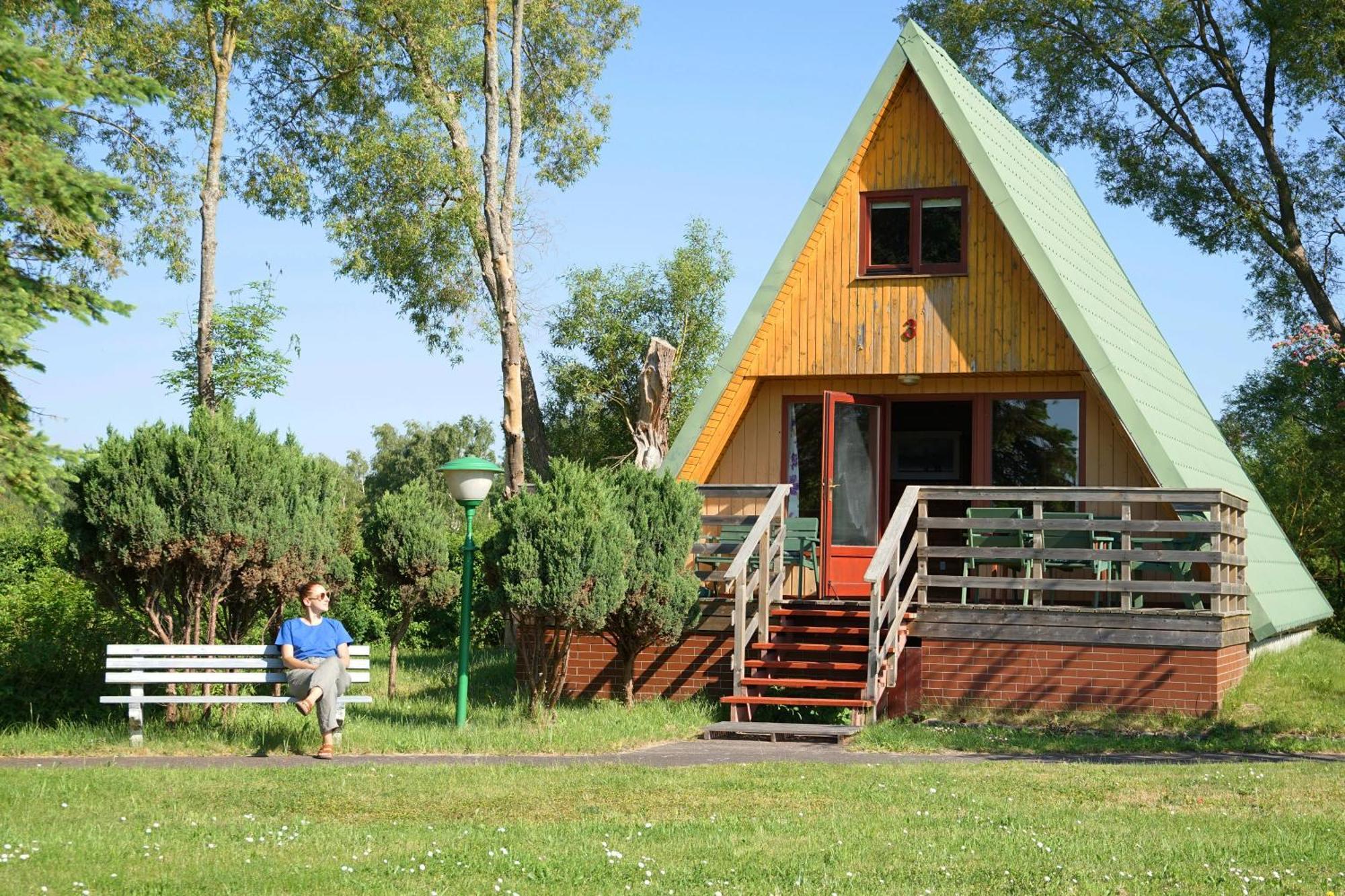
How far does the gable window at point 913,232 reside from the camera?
57.6 feet

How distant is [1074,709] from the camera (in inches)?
567

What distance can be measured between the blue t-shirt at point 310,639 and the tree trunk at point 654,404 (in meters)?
6.86

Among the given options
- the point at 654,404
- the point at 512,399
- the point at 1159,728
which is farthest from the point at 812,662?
the point at 512,399

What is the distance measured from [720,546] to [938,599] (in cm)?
319

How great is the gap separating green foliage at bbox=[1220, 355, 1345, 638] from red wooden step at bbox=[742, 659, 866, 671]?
16.9 m

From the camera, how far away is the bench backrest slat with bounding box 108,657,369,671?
12.9 meters

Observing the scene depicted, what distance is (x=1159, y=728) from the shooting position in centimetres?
1391

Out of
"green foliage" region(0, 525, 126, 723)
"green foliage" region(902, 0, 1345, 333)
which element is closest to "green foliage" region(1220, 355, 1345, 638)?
"green foliage" region(902, 0, 1345, 333)

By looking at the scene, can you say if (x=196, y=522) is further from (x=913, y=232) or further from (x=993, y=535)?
(x=913, y=232)

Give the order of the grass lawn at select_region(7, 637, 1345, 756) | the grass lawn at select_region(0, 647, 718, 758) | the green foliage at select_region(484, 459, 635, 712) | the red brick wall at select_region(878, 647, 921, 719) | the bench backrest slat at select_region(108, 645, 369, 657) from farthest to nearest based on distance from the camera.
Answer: the red brick wall at select_region(878, 647, 921, 719) < the green foliage at select_region(484, 459, 635, 712) < the bench backrest slat at select_region(108, 645, 369, 657) < the grass lawn at select_region(7, 637, 1345, 756) < the grass lawn at select_region(0, 647, 718, 758)

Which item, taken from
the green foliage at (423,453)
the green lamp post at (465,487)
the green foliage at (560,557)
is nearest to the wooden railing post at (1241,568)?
the green foliage at (560,557)

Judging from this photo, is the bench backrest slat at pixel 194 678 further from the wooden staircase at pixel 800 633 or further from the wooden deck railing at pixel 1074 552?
the wooden deck railing at pixel 1074 552

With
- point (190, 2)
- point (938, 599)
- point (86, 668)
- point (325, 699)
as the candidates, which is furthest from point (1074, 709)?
point (190, 2)

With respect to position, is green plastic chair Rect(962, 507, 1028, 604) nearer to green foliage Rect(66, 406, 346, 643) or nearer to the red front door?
the red front door
